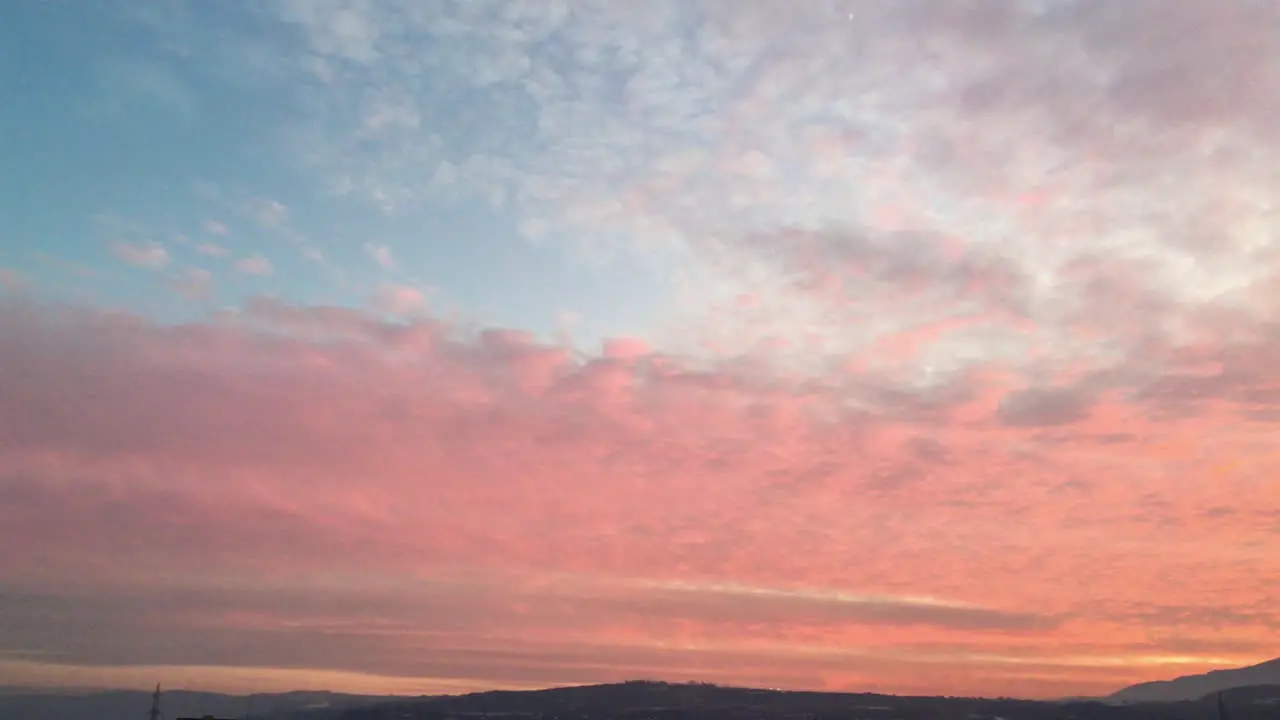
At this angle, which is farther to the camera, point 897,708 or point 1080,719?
point 897,708

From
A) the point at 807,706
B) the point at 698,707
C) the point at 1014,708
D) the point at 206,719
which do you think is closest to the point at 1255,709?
the point at 1014,708

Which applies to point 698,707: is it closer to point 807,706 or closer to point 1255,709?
point 807,706

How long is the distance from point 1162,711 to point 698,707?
282 ft

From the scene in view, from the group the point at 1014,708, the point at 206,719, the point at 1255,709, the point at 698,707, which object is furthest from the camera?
the point at 698,707

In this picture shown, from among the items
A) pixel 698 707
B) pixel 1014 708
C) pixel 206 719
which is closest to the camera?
pixel 206 719

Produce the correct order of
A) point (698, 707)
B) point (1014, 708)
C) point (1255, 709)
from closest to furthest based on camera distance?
point (1255, 709) < point (1014, 708) < point (698, 707)

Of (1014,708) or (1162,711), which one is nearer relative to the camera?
(1162,711)

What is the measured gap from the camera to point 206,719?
111 m

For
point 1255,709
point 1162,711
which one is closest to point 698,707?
point 1162,711

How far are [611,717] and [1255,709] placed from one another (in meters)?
117

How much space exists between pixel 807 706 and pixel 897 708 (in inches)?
703

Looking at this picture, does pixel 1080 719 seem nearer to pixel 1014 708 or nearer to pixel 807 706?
pixel 1014 708

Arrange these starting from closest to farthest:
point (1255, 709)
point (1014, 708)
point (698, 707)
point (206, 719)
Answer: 1. point (206, 719)
2. point (1255, 709)
3. point (1014, 708)
4. point (698, 707)

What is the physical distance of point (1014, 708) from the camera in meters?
184
